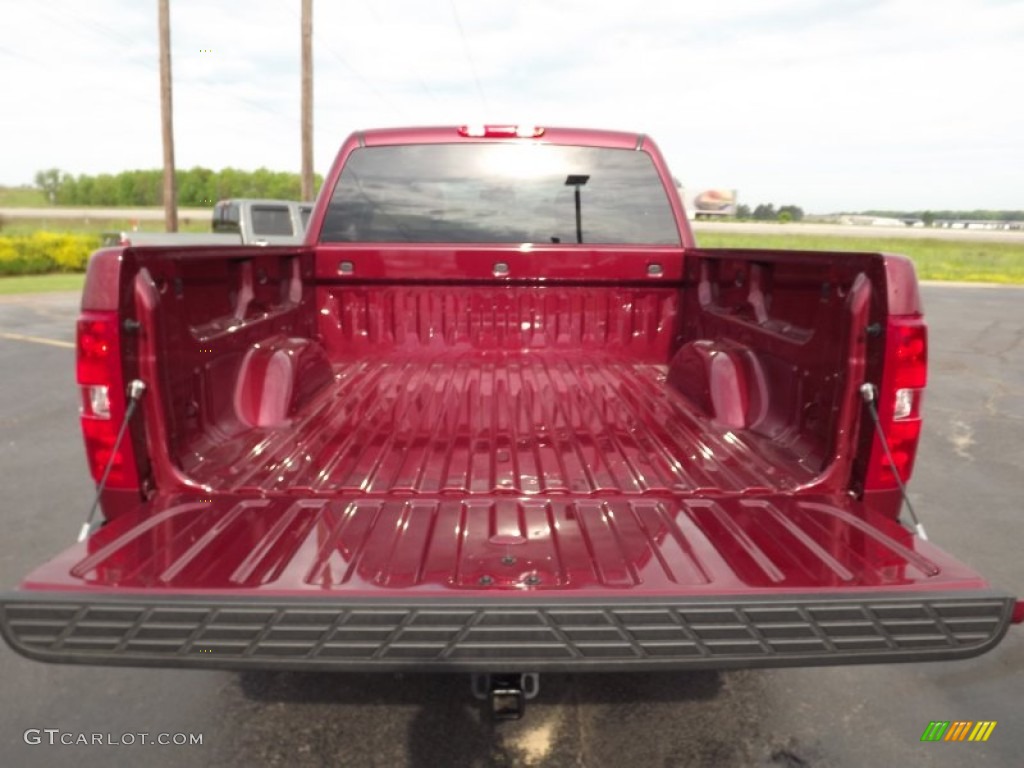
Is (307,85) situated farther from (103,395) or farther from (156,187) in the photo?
(156,187)

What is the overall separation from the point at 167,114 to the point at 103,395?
82.3ft

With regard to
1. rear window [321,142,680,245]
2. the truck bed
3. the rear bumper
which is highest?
rear window [321,142,680,245]

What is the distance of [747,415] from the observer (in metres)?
3.24

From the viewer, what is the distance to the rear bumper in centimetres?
183

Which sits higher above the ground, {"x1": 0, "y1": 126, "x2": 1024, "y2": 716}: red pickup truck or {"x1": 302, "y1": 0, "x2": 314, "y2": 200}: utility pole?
{"x1": 302, "y1": 0, "x2": 314, "y2": 200}: utility pole

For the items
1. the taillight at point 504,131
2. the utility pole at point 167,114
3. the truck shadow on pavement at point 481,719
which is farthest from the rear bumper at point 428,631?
the utility pole at point 167,114

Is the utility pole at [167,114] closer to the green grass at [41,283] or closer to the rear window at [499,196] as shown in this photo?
the green grass at [41,283]

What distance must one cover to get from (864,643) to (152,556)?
175 cm

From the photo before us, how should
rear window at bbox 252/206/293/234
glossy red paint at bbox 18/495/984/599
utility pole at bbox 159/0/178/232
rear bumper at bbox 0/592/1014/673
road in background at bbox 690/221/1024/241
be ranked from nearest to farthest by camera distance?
1. rear bumper at bbox 0/592/1014/673
2. glossy red paint at bbox 18/495/984/599
3. rear window at bbox 252/206/293/234
4. utility pole at bbox 159/0/178/232
5. road in background at bbox 690/221/1024/241

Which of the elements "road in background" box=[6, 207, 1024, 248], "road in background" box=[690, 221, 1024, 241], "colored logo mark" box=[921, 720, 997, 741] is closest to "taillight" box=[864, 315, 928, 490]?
"colored logo mark" box=[921, 720, 997, 741]

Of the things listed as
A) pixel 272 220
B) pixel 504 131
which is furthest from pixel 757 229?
pixel 504 131

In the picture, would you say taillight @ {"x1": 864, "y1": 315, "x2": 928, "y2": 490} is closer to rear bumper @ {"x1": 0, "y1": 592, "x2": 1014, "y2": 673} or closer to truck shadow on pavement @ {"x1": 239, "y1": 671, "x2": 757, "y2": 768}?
rear bumper @ {"x1": 0, "y1": 592, "x2": 1014, "y2": 673}

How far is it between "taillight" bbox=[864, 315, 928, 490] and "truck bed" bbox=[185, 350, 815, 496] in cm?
23

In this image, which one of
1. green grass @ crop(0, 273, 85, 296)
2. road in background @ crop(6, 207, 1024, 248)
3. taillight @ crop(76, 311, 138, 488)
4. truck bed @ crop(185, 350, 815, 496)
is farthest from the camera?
road in background @ crop(6, 207, 1024, 248)
